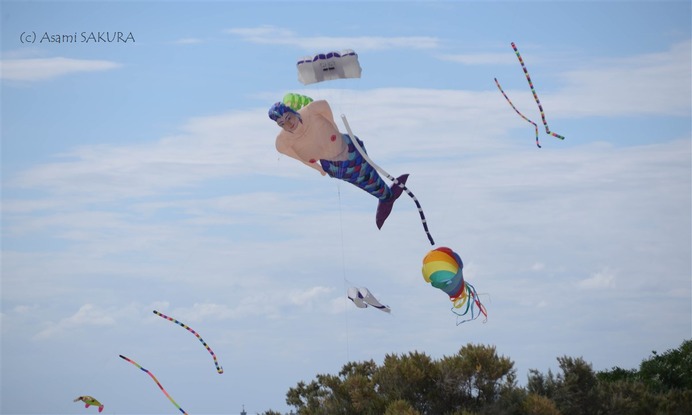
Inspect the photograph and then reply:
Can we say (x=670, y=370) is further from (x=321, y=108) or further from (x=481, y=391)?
(x=321, y=108)

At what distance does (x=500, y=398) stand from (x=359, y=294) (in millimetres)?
4517

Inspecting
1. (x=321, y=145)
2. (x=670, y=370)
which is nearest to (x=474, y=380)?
(x=321, y=145)

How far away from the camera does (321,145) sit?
2686 centimetres

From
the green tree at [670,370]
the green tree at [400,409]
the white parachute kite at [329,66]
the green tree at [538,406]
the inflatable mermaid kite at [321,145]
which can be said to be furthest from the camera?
the green tree at [670,370]

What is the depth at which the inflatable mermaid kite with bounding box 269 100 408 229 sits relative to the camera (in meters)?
26.4

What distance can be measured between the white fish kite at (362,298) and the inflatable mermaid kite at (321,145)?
249 centimetres

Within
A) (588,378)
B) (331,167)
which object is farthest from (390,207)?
(588,378)

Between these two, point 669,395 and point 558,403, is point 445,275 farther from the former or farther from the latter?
point 669,395

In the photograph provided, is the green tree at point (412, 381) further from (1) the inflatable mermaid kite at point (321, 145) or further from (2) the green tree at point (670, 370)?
(2) the green tree at point (670, 370)

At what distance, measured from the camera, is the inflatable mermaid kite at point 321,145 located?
1038 inches

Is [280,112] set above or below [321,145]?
above

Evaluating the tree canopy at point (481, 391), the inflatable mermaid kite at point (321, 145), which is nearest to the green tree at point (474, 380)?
the tree canopy at point (481, 391)

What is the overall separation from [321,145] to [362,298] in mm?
3921

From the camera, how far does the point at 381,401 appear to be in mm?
26031
